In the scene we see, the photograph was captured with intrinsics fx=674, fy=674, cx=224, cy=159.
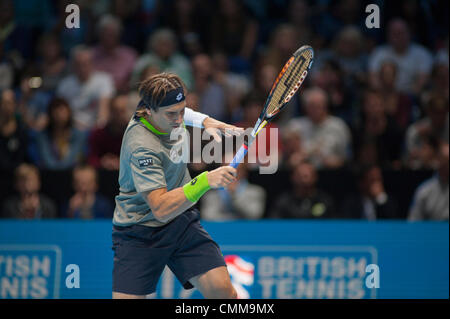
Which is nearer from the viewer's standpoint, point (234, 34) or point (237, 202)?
point (237, 202)

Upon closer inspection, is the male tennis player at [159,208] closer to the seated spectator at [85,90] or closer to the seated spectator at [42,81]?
the seated spectator at [42,81]

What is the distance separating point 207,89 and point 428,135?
9.90 ft

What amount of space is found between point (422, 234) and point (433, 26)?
155 inches

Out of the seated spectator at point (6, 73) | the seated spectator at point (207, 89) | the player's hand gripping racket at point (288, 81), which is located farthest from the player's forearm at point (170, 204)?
the seated spectator at point (6, 73)

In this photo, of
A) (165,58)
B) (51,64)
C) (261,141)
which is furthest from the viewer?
(51,64)

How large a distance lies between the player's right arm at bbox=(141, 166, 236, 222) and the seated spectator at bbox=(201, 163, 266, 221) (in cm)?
341

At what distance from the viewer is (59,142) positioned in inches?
337

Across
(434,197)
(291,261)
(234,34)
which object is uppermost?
(234,34)

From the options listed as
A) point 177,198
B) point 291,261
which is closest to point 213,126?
point 177,198

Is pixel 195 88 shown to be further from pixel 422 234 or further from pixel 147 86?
pixel 147 86

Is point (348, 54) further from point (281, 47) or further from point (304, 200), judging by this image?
point (304, 200)

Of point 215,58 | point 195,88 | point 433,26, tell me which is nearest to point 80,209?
point 195,88
